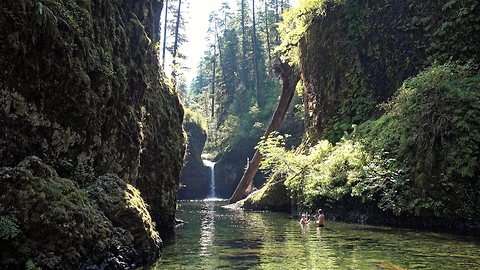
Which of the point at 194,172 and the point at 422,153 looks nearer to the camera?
the point at 422,153

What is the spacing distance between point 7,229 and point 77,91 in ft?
13.0

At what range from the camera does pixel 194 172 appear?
43781 mm

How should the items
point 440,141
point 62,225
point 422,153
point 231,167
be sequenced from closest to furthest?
point 62,225, point 440,141, point 422,153, point 231,167

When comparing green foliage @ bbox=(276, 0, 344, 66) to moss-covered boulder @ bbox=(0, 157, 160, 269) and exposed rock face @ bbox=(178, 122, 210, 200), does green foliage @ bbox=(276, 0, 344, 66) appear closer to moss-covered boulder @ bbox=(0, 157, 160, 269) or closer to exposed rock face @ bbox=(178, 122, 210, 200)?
exposed rock face @ bbox=(178, 122, 210, 200)

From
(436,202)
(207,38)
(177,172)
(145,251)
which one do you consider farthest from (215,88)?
(145,251)

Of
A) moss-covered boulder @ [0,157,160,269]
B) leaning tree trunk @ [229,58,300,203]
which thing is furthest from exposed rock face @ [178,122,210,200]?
moss-covered boulder @ [0,157,160,269]

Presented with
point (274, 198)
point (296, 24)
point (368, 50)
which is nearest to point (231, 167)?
point (274, 198)

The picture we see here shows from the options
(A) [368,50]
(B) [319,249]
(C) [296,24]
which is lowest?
(B) [319,249]

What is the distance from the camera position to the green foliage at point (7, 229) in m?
6.24

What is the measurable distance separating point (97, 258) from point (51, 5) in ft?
17.0

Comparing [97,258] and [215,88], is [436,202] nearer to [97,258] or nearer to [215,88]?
[97,258]

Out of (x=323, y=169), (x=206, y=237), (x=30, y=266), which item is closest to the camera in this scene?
(x=30, y=266)

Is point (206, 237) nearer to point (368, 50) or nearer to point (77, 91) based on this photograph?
point (77, 91)

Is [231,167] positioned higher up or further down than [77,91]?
higher up
